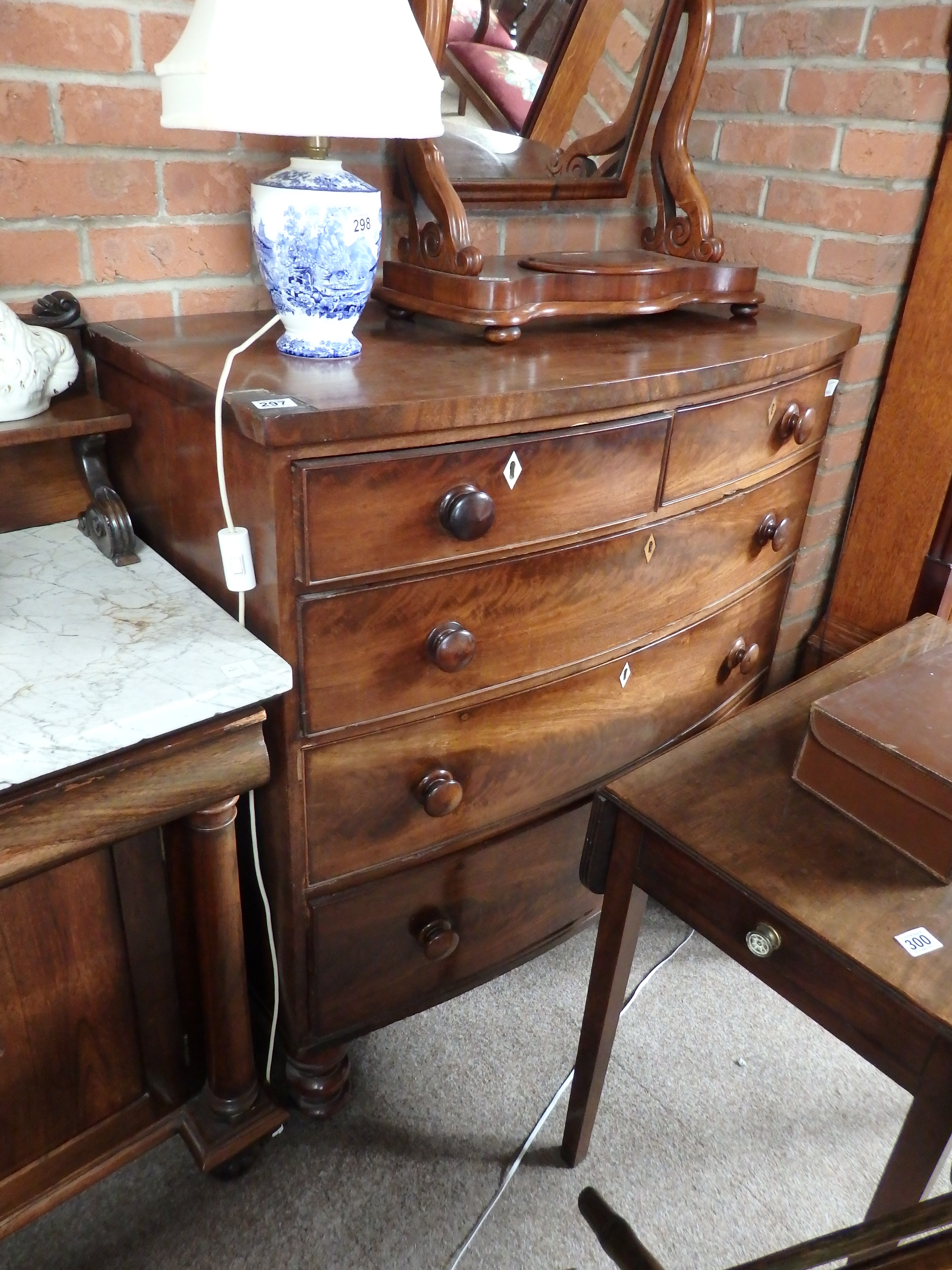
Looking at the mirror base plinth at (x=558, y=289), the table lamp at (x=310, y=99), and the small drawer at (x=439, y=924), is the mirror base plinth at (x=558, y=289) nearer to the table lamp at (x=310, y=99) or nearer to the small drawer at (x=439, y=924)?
the table lamp at (x=310, y=99)

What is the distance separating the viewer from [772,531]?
4.71ft

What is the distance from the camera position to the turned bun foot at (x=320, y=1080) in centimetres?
127

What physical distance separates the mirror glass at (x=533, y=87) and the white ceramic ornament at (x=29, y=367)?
62cm

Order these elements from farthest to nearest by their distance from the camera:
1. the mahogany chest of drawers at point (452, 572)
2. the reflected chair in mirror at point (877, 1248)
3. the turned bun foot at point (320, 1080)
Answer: the turned bun foot at point (320, 1080) < the mahogany chest of drawers at point (452, 572) < the reflected chair in mirror at point (877, 1248)

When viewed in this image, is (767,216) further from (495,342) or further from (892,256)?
(495,342)

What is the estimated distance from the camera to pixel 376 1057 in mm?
1449

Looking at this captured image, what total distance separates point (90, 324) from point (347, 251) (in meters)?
0.38

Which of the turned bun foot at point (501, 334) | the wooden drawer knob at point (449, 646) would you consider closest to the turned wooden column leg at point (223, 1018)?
the wooden drawer knob at point (449, 646)

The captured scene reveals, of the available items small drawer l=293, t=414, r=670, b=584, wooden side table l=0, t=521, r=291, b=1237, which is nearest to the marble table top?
wooden side table l=0, t=521, r=291, b=1237

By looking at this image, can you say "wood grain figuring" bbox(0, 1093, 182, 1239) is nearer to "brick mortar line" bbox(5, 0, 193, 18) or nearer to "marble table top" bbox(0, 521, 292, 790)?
"marble table top" bbox(0, 521, 292, 790)

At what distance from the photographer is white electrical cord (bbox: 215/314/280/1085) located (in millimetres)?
922

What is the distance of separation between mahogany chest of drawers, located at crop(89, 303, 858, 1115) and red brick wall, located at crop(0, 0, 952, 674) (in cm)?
10

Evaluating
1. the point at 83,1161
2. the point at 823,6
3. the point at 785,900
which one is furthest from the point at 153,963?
the point at 823,6

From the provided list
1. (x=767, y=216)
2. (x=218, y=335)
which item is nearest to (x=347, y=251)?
(x=218, y=335)
